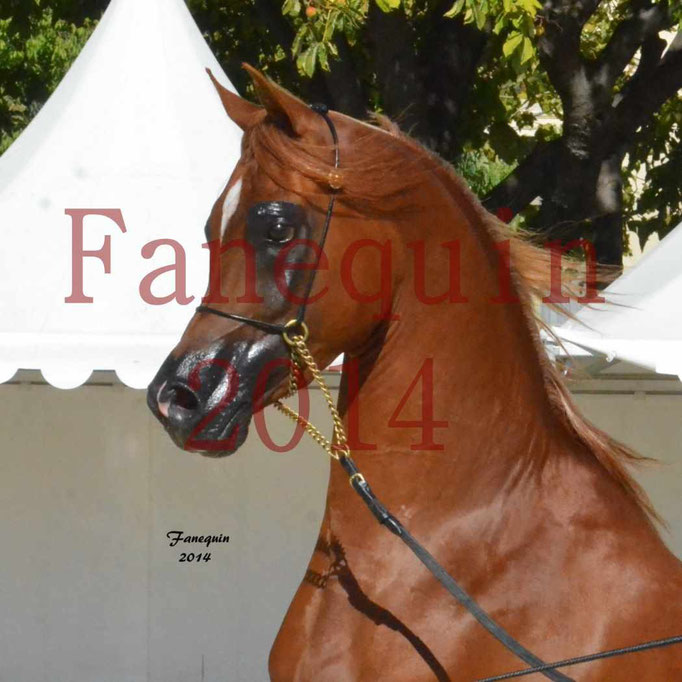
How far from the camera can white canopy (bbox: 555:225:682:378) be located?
138 inches

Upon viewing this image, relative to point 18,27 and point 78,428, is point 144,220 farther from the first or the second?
point 18,27

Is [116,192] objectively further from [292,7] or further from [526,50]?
[526,50]

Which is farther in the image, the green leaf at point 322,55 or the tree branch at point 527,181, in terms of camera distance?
the tree branch at point 527,181

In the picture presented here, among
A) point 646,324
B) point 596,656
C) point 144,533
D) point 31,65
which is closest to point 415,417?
point 596,656

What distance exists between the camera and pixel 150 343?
11.9 ft

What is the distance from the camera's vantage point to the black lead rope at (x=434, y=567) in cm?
198

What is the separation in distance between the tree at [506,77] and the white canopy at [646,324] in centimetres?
103

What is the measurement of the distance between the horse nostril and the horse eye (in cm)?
31

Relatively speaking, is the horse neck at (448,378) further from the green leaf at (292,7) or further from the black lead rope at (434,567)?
the green leaf at (292,7)

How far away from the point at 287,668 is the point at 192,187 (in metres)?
2.45

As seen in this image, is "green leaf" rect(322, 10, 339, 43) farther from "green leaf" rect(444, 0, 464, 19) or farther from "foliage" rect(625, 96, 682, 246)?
"foliage" rect(625, 96, 682, 246)

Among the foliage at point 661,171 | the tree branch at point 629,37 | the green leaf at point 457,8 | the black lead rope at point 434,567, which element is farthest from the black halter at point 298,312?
the foliage at point 661,171

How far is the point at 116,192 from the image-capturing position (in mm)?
4094

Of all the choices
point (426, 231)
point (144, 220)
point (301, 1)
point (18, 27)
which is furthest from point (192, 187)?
point (18, 27)
